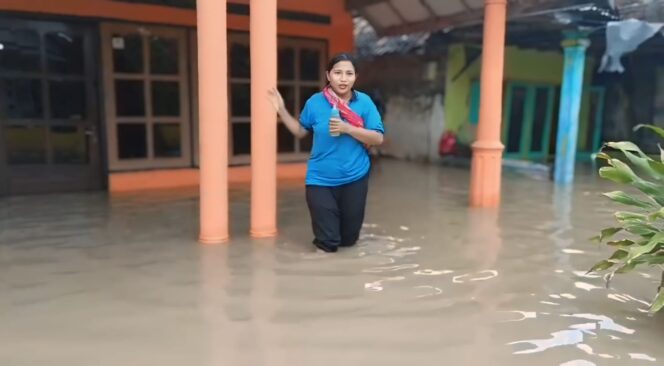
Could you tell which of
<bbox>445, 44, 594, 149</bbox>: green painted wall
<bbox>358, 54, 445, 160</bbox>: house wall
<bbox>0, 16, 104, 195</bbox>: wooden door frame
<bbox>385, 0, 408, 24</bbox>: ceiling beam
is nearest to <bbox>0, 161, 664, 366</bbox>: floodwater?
<bbox>0, 16, 104, 195</bbox>: wooden door frame

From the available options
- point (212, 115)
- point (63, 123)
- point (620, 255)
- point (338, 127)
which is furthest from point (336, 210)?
point (63, 123)

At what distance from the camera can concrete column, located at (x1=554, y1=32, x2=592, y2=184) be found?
8.02m

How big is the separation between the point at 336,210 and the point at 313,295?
1105 mm

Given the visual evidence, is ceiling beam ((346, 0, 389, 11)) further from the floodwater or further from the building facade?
the floodwater

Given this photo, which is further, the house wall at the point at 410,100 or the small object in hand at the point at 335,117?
the house wall at the point at 410,100

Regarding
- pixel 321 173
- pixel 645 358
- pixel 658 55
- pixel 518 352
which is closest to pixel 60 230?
pixel 321 173

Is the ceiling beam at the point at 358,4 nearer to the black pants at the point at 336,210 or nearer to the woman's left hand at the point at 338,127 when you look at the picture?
the black pants at the point at 336,210

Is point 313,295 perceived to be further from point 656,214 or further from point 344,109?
point 656,214

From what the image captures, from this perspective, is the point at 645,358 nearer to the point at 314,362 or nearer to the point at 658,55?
the point at 314,362

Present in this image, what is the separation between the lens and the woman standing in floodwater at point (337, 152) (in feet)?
14.5

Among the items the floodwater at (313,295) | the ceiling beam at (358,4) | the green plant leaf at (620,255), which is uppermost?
the ceiling beam at (358,4)

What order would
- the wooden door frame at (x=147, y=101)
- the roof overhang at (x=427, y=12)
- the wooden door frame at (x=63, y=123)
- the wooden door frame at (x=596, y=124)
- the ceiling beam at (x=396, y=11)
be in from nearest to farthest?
the wooden door frame at (x=63, y=123)
the wooden door frame at (x=147, y=101)
the roof overhang at (x=427, y=12)
the ceiling beam at (x=396, y=11)
the wooden door frame at (x=596, y=124)

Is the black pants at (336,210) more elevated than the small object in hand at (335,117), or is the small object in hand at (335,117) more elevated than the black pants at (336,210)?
the small object in hand at (335,117)

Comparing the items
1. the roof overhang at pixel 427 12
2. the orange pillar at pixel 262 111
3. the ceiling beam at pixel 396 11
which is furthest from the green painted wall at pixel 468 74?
the orange pillar at pixel 262 111
